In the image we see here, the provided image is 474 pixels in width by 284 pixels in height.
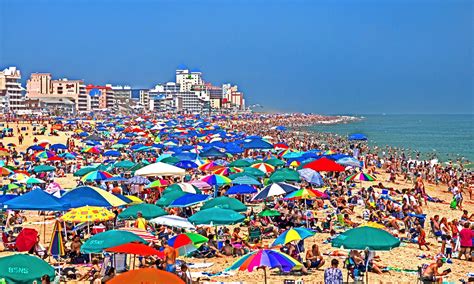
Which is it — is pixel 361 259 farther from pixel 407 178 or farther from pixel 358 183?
pixel 407 178

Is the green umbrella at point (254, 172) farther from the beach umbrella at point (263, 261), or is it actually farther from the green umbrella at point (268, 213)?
the beach umbrella at point (263, 261)

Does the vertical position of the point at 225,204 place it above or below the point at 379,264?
above

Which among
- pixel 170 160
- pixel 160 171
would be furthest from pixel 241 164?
pixel 160 171

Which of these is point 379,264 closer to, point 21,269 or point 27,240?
point 27,240

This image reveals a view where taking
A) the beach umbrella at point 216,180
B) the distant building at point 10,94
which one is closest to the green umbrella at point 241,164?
the beach umbrella at point 216,180

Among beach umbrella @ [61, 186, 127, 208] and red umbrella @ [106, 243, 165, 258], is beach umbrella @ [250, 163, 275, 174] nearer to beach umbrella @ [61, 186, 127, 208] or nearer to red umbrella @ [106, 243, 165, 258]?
beach umbrella @ [61, 186, 127, 208]

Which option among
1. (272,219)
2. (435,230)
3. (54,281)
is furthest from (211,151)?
(54,281)
